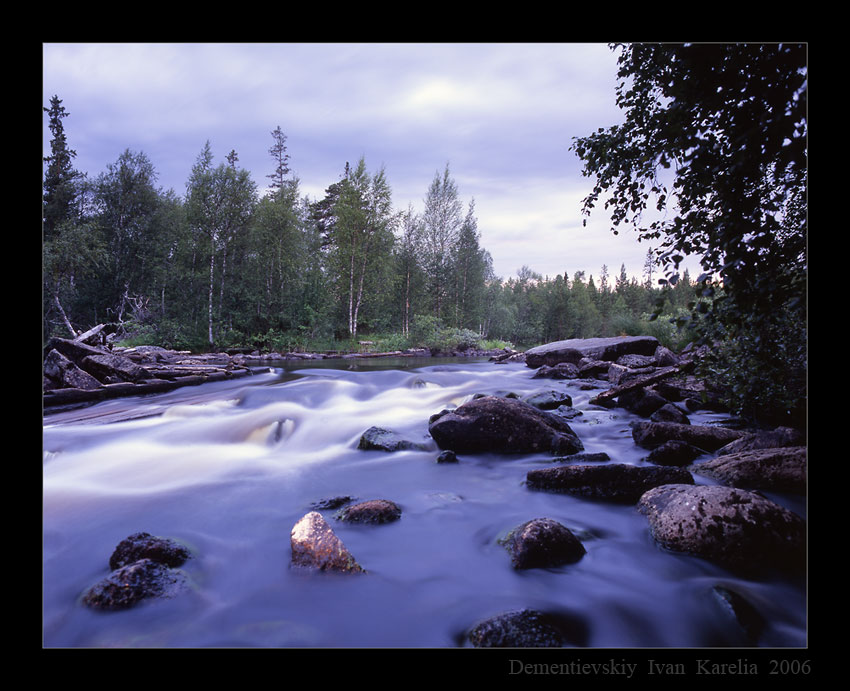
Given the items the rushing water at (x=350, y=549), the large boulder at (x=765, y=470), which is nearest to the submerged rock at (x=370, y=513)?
the rushing water at (x=350, y=549)

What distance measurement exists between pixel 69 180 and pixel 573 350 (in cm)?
2581

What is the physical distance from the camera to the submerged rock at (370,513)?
3473 mm

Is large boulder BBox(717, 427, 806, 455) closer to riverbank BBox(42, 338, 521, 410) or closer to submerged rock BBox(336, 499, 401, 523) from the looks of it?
submerged rock BBox(336, 499, 401, 523)

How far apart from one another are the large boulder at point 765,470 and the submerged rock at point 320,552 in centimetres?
379

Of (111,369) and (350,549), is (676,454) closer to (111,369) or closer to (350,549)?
(350,549)

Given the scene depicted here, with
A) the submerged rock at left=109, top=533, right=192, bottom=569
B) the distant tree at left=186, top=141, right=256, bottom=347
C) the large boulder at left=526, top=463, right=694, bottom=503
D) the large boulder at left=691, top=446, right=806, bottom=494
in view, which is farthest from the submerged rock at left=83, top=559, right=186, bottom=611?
the distant tree at left=186, top=141, right=256, bottom=347

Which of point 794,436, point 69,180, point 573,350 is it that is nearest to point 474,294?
point 573,350

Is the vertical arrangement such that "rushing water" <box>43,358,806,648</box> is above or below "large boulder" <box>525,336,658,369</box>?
below

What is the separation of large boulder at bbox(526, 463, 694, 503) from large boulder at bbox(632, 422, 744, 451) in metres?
1.77

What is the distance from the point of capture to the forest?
93.4 inches

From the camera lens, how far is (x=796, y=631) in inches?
87.1

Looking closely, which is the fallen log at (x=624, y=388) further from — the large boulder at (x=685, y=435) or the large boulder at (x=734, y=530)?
the large boulder at (x=734, y=530)

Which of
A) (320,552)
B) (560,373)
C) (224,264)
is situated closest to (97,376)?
(320,552)
